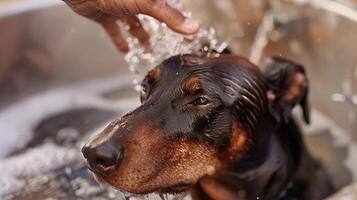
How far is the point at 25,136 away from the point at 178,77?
34.8 inches

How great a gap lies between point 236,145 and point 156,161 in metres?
0.21

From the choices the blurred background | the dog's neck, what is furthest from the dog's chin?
the blurred background

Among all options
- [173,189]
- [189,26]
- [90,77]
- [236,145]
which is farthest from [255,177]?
[90,77]

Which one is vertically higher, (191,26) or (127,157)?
(191,26)

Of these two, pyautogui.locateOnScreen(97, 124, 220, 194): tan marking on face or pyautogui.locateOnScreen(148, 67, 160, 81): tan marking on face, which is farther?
pyautogui.locateOnScreen(148, 67, 160, 81): tan marking on face

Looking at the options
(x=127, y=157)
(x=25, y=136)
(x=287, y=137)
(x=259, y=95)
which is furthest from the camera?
(x=25, y=136)

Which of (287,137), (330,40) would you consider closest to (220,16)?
(330,40)

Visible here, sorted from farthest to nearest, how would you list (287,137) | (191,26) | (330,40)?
(330,40), (287,137), (191,26)

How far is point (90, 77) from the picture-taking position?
2.18m

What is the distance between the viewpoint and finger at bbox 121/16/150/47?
126cm

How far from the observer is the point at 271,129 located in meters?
1.34

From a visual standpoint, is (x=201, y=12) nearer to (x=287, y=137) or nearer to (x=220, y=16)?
(x=220, y=16)

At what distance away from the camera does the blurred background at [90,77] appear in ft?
5.35

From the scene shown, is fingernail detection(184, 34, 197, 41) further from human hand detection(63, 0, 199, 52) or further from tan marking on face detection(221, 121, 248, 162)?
tan marking on face detection(221, 121, 248, 162)
